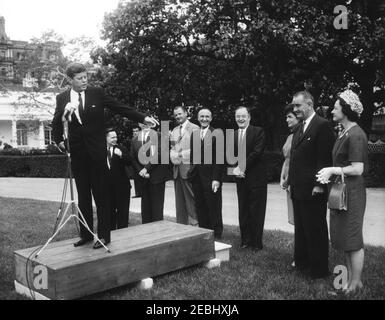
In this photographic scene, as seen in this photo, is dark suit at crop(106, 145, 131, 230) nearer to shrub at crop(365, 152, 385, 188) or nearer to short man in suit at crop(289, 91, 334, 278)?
short man in suit at crop(289, 91, 334, 278)

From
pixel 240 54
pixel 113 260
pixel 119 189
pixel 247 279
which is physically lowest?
pixel 247 279

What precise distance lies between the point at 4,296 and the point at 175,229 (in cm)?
223

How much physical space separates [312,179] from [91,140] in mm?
2568

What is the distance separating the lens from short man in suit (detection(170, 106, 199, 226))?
7652 mm

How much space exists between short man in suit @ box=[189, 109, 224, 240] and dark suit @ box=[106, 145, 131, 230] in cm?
115

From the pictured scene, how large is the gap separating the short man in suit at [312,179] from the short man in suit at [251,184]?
1.36m

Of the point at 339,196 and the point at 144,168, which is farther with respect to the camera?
the point at 144,168

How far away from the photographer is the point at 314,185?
5.24m

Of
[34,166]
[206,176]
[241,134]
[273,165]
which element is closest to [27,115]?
[34,166]

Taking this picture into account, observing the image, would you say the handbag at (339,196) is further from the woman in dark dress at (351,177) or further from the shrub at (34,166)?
the shrub at (34,166)

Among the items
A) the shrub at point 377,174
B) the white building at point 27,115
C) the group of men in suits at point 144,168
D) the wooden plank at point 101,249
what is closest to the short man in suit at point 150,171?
the group of men in suits at point 144,168

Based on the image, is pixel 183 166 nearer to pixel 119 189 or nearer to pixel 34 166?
pixel 119 189

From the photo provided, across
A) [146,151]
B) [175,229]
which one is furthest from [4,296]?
[146,151]

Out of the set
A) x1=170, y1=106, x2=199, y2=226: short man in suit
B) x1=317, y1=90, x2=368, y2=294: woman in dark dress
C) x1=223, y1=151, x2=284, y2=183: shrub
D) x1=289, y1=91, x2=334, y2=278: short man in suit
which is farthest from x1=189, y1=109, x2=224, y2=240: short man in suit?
x1=223, y1=151, x2=284, y2=183: shrub
